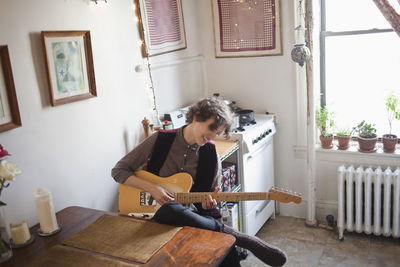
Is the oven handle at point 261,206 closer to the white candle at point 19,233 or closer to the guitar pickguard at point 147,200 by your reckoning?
the guitar pickguard at point 147,200

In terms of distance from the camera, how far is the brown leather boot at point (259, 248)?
2.21m

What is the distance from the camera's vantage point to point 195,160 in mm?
2445

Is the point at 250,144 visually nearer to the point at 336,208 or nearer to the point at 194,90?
the point at 194,90

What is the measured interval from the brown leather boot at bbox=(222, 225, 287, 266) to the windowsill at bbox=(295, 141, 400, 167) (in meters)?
1.49

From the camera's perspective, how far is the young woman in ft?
7.39

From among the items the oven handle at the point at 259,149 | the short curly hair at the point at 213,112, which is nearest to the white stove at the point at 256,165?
the oven handle at the point at 259,149

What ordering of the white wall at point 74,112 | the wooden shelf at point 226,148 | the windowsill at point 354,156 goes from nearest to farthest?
the white wall at point 74,112 → the wooden shelf at point 226,148 → the windowsill at point 354,156

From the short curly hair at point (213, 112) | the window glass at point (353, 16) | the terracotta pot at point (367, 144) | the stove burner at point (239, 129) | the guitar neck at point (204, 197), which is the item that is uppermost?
the window glass at point (353, 16)

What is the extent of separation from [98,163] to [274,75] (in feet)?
5.73

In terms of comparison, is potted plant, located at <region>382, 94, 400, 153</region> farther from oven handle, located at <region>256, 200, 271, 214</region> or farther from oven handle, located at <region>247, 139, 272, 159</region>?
oven handle, located at <region>256, 200, 271, 214</region>

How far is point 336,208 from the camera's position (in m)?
3.63

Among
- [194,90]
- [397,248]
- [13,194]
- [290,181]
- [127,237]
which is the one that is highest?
[194,90]

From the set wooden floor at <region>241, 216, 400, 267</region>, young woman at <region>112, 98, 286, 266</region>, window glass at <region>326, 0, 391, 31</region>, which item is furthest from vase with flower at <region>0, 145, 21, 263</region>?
window glass at <region>326, 0, 391, 31</region>

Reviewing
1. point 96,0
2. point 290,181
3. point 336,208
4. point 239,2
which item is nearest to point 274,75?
point 239,2
